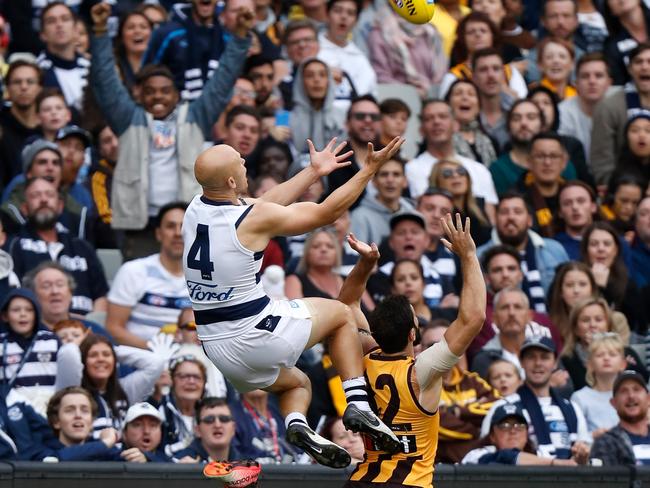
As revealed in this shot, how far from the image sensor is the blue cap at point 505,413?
1248 centimetres

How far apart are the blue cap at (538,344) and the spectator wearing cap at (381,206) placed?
240 cm

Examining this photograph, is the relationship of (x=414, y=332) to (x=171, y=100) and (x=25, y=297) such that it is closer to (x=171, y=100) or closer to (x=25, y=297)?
(x=25, y=297)

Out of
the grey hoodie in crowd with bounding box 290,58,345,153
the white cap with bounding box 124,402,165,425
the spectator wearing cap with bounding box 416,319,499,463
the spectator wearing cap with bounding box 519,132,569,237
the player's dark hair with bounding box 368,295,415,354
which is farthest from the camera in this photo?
the grey hoodie in crowd with bounding box 290,58,345,153

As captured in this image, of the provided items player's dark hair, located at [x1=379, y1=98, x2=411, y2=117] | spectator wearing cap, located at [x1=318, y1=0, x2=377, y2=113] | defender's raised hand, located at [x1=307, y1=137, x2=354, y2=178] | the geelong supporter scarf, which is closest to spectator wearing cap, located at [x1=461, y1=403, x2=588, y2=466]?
the geelong supporter scarf

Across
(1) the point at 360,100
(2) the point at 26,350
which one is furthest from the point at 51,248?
(1) the point at 360,100

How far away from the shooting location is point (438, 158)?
53.7 feet

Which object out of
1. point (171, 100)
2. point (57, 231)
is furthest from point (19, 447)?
point (171, 100)

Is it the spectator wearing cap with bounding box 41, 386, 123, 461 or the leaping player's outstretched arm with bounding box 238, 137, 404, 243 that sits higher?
the leaping player's outstretched arm with bounding box 238, 137, 404, 243

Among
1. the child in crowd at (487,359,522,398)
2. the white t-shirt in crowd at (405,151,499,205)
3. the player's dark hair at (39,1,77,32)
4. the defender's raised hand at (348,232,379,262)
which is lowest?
the child in crowd at (487,359,522,398)

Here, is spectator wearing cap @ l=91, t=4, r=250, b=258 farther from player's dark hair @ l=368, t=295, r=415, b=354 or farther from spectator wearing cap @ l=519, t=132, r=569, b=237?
player's dark hair @ l=368, t=295, r=415, b=354

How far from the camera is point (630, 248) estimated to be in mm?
15758

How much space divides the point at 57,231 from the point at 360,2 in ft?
18.3

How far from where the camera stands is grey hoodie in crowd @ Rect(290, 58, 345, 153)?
1630 centimetres

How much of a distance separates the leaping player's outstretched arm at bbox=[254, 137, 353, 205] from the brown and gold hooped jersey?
1.12 metres
